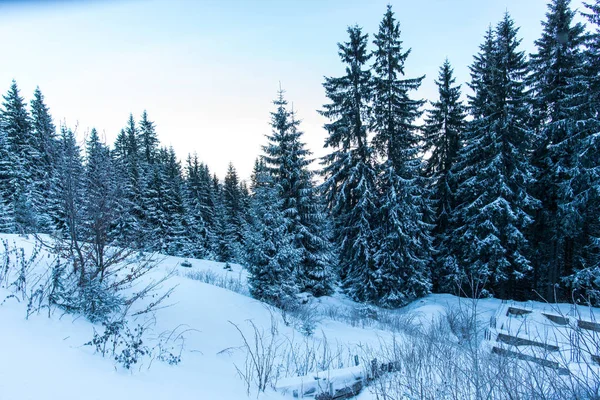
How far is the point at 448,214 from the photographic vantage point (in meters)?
18.6

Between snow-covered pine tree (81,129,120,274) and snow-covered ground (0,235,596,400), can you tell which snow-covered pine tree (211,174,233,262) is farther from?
snow-covered pine tree (81,129,120,274)

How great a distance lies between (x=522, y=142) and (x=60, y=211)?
19.4 m

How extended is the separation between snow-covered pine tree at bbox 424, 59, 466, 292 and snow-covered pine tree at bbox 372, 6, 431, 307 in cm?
212

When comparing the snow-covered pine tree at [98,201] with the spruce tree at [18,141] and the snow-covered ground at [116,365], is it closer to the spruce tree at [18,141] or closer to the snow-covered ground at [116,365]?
the snow-covered ground at [116,365]

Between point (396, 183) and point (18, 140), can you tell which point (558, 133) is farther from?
point (18, 140)

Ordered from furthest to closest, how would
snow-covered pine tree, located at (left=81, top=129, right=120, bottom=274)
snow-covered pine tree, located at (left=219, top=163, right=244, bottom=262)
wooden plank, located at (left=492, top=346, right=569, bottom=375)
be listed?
snow-covered pine tree, located at (left=219, top=163, right=244, bottom=262) → snow-covered pine tree, located at (left=81, top=129, right=120, bottom=274) → wooden plank, located at (left=492, top=346, right=569, bottom=375)

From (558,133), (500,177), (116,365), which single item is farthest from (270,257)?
(558,133)

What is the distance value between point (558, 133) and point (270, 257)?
15.9 meters

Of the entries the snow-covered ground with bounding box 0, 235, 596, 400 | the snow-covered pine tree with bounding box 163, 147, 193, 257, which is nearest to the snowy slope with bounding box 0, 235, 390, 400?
the snow-covered ground with bounding box 0, 235, 596, 400

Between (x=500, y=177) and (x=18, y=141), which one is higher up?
(x=18, y=141)

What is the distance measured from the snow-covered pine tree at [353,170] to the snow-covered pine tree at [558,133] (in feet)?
28.8

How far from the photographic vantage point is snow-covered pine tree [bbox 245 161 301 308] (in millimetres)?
10039

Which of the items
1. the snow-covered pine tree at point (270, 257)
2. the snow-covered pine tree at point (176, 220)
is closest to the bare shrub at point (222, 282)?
the snow-covered pine tree at point (270, 257)

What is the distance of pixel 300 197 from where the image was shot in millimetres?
16828
